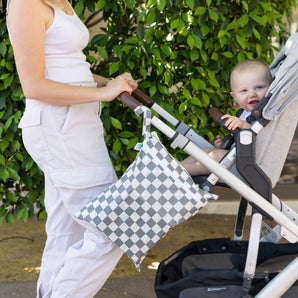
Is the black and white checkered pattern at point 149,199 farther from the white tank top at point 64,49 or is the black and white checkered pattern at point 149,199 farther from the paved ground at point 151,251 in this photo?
the paved ground at point 151,251

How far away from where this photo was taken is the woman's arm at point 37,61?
2.11m

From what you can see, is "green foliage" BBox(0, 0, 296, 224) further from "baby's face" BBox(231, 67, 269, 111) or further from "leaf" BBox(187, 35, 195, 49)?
"baby's face" BBox(231, 67, 269, 111)

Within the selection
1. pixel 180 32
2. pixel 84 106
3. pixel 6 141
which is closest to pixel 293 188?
pixel 180 32

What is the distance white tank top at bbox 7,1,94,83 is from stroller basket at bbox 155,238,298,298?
3.25ft

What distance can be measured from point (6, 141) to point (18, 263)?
97 centimetres

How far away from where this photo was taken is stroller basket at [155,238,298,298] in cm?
233

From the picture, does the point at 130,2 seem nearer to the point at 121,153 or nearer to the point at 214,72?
the point at 214,72

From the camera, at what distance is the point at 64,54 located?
2.30 metres

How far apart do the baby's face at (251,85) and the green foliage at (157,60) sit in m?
0.60

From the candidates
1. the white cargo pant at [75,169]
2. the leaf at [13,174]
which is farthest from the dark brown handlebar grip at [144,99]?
the leaf at [13,174]

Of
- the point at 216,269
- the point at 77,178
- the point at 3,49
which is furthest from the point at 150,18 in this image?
A: the point at 216,269

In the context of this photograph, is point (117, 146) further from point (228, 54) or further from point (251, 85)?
point (251, 85)

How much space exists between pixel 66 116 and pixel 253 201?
2.90 ft

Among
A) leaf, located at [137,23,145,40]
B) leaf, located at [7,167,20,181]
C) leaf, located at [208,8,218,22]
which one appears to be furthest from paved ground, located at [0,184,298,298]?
leaf, located at [208,8,218,22]
